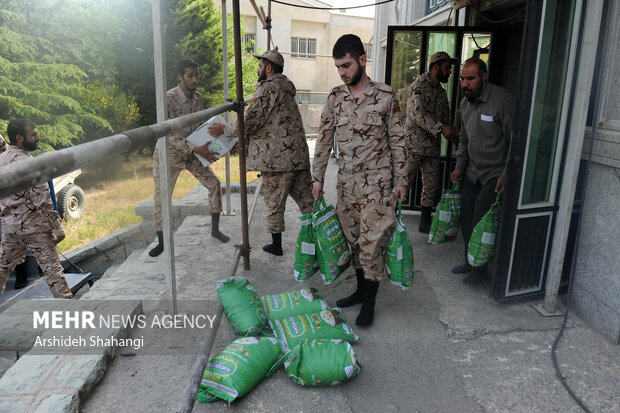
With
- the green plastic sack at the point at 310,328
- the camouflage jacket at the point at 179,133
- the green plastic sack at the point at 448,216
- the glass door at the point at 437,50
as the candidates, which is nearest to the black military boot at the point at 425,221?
the glass door at the point at 437,50

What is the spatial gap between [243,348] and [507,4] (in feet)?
14.5

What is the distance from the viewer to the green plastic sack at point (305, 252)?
3.11m

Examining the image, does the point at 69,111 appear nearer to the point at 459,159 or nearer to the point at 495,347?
the point at 459,159

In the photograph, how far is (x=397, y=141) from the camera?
298 centimetres

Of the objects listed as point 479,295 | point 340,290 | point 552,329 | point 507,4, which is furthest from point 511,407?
point 507,4

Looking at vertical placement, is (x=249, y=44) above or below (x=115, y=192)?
above

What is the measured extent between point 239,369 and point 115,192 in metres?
10.2

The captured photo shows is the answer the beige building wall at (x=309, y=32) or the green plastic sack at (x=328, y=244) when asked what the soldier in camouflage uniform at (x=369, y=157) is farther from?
the beige building wall at (x=309, y=32)

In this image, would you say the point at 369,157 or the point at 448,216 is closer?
the point at 369,157

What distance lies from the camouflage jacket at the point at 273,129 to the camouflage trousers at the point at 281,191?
0.10m

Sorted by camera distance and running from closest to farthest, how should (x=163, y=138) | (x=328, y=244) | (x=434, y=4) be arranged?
(x=163, y=138)
(x=328, y=244)
(x=434, y=4)

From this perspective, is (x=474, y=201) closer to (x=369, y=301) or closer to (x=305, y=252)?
(x=369, y=301)

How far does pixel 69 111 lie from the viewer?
37.8 ft

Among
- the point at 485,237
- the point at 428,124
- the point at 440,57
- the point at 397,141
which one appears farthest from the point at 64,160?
the point at 440,57
